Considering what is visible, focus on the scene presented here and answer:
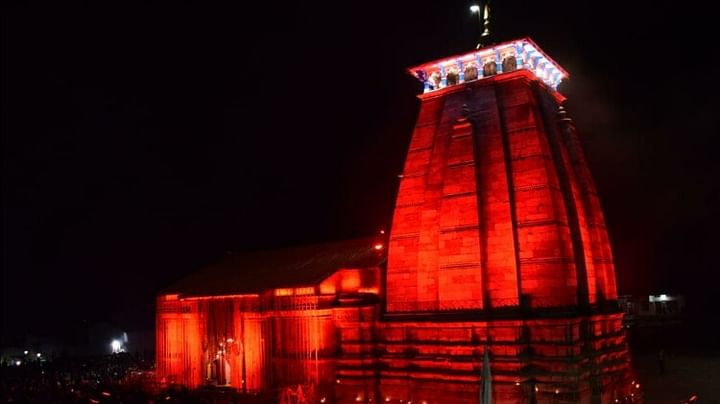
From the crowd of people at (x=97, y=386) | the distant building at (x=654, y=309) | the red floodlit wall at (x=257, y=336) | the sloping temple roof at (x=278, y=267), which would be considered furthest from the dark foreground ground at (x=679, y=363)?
the crowd of people at (x=97, y=386)

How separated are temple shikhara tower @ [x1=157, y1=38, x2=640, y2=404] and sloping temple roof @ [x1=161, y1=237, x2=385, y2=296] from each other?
27cm

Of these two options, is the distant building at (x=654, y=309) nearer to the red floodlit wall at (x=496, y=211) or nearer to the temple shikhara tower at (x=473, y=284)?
the temple shikhara tower at (x=473, y=284)

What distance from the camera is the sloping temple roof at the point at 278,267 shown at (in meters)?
26.1

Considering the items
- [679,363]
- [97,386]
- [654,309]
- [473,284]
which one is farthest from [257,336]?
[654,309]

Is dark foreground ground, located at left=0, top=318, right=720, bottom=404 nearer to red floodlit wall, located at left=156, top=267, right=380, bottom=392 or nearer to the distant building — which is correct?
red floodlit wall, located at left=156, top=267, right=380, bottom=392

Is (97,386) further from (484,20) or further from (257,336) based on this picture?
(484,20)

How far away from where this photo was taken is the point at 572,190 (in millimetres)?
21359

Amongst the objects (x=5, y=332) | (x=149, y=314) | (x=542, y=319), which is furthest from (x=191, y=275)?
(x=5, y=332)

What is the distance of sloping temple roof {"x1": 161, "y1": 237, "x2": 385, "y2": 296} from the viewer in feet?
85.5

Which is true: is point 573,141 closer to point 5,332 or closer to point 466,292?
point 466,292

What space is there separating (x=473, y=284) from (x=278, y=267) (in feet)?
40.6

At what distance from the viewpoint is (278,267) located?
29.8m

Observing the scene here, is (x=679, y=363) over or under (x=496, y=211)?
under

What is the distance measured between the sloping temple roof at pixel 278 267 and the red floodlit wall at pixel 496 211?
12.7ft
